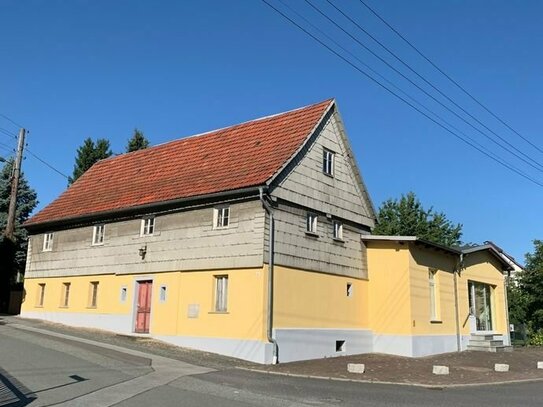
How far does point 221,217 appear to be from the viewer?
67.5 feet

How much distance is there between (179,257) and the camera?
841 inches

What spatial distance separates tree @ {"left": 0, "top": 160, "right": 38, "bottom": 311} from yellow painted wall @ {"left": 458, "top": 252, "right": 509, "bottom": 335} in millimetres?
24755

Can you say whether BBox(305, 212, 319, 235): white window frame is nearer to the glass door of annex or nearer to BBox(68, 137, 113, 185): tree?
the glass door of annex

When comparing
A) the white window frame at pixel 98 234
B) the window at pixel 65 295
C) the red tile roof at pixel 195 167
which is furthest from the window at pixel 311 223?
the window at pixel 65 295

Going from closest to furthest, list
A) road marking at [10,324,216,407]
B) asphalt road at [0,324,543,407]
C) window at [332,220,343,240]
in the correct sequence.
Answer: road marking at [10,324,216,407] < asphalt road at [0,324,543,407] < window at [332,220,343,240]

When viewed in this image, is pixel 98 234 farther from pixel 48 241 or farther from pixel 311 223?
pixel 311 223

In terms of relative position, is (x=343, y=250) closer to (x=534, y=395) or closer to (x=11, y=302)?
(x=534, y=395)

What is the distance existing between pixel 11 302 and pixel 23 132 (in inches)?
393

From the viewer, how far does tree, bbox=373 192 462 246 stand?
5222cm

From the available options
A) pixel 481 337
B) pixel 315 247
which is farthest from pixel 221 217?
pixel 481 337

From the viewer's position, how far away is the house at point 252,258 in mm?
19406

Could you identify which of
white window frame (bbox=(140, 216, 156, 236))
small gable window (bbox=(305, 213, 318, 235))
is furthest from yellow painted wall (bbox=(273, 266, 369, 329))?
white window frame (bbox=(140, 216, 156, 236))

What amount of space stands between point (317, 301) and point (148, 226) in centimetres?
760

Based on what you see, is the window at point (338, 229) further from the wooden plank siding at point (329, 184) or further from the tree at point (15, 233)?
the tree at point (15, 233)
